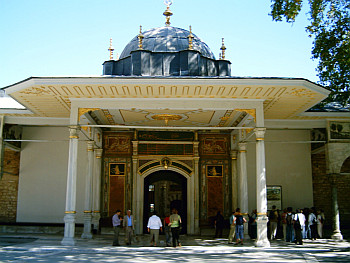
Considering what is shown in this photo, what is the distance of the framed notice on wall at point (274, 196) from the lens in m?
14.6

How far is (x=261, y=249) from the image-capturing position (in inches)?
380

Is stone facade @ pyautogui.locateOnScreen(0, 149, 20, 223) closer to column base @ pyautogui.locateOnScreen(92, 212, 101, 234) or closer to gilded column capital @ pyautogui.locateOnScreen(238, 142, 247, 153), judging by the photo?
column base @ pyautogui.locateOnScreen(92, 212, 101, 234)

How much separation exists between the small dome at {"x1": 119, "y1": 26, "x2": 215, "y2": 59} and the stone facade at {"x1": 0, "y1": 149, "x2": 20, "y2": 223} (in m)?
5.33

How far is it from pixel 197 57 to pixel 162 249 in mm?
6037

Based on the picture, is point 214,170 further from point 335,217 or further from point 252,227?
point 335,217

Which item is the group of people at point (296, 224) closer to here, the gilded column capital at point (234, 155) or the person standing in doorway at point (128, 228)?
the gilded column capital at point (234, 155)

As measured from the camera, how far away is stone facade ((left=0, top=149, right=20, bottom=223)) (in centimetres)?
1461

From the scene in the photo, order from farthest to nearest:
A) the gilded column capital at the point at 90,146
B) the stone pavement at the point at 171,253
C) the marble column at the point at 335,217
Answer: the gilded column capital at the point at 90,146, the marble column at the point at 335,217, the stone pavement at the point at 171,253

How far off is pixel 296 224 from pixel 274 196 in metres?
3.64

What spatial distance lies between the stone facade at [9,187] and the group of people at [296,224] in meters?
8.87

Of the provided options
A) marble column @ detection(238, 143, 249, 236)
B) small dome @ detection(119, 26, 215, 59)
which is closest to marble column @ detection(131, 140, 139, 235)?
small dome @ detection(119, 26, 215, 59)

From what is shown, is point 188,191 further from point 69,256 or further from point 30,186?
point 69,256

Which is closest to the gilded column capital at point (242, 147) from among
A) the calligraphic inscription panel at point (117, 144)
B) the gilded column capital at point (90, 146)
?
the calligraphic inscription panel at point (117, 144)

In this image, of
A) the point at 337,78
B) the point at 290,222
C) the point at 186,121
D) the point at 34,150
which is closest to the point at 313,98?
the point at 337,78
